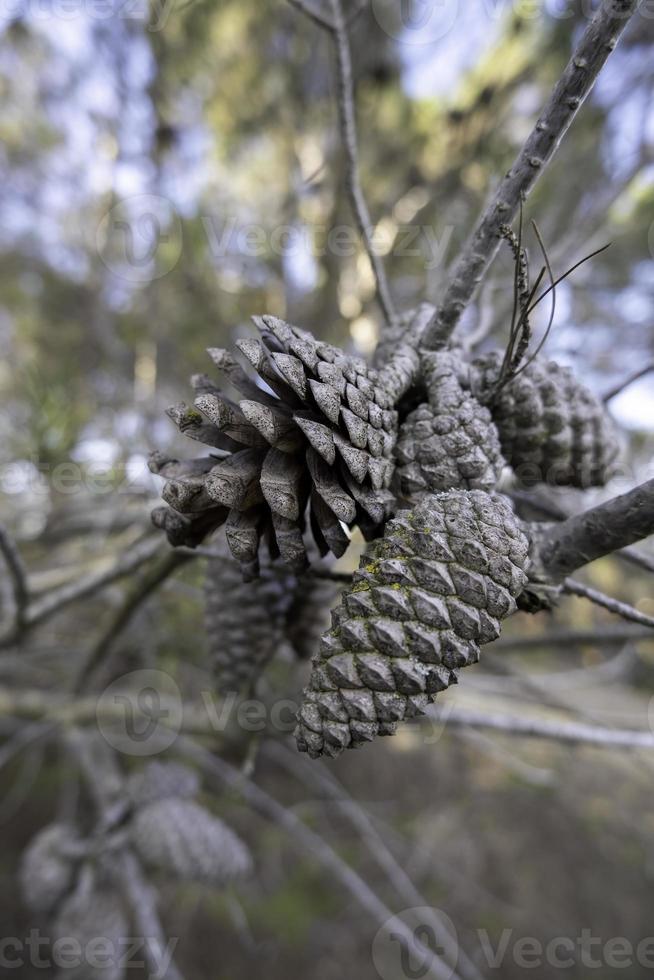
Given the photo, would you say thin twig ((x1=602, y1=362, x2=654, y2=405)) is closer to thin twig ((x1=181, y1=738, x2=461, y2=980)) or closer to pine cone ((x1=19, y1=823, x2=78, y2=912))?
thin twig ((x1=181, y1=738, x2=461, y2=980))

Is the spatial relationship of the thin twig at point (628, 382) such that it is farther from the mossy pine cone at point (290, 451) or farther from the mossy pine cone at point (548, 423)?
the mossy pine cone at point (290, 451)

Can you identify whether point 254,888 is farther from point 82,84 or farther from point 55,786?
point 82,84

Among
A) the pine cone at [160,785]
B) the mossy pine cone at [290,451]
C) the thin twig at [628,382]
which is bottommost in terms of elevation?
the pine cone at [160,785]

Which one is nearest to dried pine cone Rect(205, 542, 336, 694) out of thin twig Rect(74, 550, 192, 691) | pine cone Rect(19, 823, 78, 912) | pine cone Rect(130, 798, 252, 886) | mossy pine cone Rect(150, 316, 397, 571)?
thin twig Rect(74, 550, 192, 691)

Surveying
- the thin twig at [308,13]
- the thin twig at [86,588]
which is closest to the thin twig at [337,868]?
the thin twig at [86,588]

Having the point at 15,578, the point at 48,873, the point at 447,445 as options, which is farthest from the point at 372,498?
the point at 48,873
